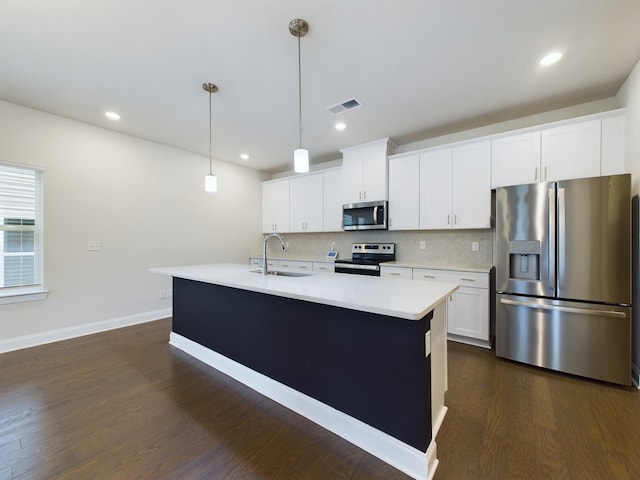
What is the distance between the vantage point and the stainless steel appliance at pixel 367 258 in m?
3.80

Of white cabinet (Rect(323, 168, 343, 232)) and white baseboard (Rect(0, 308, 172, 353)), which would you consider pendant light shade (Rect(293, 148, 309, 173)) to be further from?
white baseboard (Rect(0, 308, 172, 353))

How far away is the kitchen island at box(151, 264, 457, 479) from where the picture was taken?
4.66 feet

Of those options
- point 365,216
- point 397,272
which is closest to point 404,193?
point 365,216

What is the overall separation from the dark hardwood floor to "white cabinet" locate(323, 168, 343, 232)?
107 inches

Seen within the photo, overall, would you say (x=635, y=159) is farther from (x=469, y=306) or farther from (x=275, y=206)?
(x=275, y=206)

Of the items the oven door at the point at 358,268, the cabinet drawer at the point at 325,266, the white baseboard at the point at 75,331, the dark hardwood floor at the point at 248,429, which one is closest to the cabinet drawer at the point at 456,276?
the oven door at the point at 358,268

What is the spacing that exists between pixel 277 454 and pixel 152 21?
114 inches

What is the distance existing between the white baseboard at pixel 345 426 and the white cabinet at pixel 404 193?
264cm

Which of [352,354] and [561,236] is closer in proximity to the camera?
[352,354]

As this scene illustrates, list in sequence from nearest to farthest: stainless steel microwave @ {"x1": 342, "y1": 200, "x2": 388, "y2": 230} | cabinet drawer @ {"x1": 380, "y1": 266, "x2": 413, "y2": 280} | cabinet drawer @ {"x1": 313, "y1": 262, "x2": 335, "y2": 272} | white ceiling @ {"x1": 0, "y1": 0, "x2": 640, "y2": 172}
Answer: white ceiling @ {"x1": 0, "y1": 0, "x2": 640, "y2": 172} → cabinet drawer @ {"x1": 380, "y1": 266, "x2": 413, "y2": 280} → stainless steel microwave @ {"x1": 342, "y1": 200, "x2": 388, "y2": 230} → cabinet drawer @ {"x1": 313, "y1": 262, "x2": 335, "y2": 272}

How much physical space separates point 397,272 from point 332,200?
5.73 ft

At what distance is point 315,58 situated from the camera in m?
2.22

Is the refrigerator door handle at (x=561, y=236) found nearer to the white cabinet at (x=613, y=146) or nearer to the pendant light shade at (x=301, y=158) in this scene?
the white cabinet at (x=613, y=146)

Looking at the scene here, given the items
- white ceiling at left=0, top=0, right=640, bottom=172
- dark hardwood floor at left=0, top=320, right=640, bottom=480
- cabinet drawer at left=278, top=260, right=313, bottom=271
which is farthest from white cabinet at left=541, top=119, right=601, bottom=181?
cabinet drawer at left=278, top=260, right=313, bottom=271
